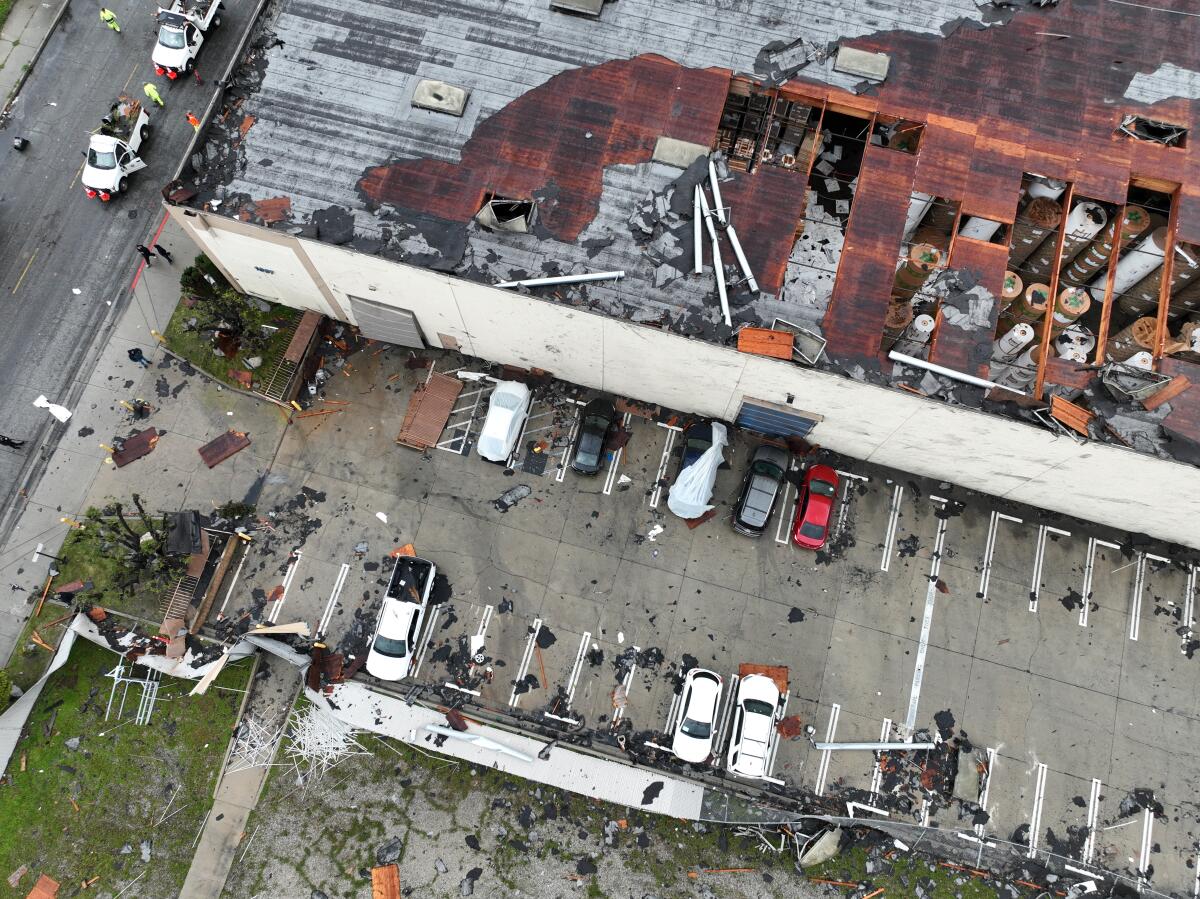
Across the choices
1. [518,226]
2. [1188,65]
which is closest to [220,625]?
[518,226]

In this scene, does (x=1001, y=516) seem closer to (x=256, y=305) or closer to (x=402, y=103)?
(x=402, y=103)

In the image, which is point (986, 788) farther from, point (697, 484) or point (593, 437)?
point (593, 437)

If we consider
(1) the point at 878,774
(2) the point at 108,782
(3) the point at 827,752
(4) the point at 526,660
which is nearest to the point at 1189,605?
(1) the point at 878,774

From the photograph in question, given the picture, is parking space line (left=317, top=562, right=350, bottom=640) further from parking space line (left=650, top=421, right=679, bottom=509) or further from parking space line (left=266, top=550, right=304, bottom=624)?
parking space line (left=650, top=421, right=679, bottom=509)

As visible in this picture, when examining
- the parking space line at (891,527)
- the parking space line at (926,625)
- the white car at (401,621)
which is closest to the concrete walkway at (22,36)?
the white car at (401,621)

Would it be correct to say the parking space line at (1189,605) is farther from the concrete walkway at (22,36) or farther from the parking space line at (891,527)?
the concrete walkway at (22,36)
